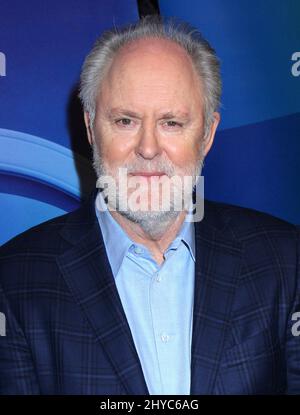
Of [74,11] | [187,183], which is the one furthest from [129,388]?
[74,11]

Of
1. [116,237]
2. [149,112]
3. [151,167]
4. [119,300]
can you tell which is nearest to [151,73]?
[149,112]

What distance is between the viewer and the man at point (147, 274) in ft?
3.82

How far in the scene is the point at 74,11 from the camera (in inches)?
58.0

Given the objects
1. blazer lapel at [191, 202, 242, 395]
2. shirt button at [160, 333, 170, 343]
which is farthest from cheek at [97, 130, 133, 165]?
shirt button at [160, 333, 170, 343]

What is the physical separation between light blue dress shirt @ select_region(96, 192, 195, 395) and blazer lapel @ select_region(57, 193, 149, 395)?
0.04 m

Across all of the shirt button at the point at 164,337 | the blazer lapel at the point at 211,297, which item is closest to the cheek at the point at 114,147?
the blazer lapel at the point at 211,297

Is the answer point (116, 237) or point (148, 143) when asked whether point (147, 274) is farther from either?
point (148, 143)

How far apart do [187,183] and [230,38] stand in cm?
54

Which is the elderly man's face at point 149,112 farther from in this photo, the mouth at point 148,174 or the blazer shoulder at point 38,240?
the blazer shoulder at point 38,240

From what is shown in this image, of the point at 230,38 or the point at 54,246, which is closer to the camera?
the point at 54,246

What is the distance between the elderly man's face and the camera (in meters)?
1.19

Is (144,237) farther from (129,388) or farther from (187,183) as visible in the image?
(129,388)

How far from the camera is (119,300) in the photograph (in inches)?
46.1

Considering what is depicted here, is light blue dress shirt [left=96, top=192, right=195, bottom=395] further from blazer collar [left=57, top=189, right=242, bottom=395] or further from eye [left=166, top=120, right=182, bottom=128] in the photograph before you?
eye [left=166, top=120, right=182, bottom=128]
